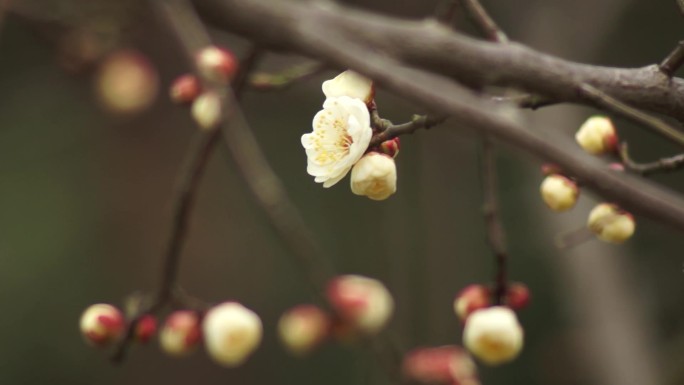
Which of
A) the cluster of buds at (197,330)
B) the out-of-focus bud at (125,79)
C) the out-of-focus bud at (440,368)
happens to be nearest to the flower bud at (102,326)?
the cluster of buds at (197,330)

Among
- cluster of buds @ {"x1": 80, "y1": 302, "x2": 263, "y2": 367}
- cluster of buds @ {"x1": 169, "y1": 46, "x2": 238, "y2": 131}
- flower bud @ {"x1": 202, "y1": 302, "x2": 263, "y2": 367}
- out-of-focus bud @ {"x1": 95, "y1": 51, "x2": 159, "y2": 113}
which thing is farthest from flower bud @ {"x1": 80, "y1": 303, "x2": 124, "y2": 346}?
out-of-focus bud @ {"x1": 95, "y1": 51, "x2": 159, "y2": 113}

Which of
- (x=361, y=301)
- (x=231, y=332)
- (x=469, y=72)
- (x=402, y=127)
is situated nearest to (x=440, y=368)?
(x=361, y=301)

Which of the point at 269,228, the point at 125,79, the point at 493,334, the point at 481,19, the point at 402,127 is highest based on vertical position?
the point at 125,79

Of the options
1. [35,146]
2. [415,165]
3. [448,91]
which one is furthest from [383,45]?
[35,146]

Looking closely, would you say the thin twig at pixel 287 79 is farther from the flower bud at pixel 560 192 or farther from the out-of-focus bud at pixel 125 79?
the out-of-focus bud at pixel 125 79

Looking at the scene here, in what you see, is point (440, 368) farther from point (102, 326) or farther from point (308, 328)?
point (102, 326)

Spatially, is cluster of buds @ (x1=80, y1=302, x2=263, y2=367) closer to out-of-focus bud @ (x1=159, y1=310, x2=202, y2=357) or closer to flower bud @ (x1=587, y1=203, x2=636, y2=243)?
out-of-focus bud @ (x1=159, y1=310, x2=202, y2=357)

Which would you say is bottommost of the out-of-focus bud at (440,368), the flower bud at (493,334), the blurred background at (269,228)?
the flower bud at (493,334)
